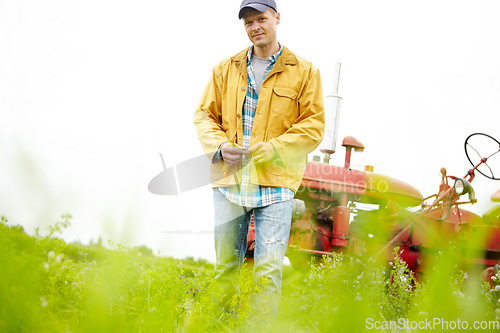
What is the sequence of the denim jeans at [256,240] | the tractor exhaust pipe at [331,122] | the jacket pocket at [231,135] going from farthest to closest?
1. the tractor exhaust pipe at [331,122]
2. the jacket pocket at [231,135]
3. the denim jeans at [256,240]

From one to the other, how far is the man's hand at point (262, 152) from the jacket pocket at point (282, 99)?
25cm

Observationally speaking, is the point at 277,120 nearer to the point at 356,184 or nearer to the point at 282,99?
the point at 282,99

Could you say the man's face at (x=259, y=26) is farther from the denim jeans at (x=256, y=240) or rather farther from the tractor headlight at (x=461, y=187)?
the tractor headlight at (x=461, y=187)

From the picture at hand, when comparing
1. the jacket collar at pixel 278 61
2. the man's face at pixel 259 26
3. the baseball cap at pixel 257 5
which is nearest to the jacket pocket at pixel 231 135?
the jacket collar at pixel 278 61

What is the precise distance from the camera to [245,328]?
1413 millimetres

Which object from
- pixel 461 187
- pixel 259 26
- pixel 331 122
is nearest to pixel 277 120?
pixel 259 26

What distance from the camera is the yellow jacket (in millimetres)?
2381

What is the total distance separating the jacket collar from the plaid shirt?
0.17ft

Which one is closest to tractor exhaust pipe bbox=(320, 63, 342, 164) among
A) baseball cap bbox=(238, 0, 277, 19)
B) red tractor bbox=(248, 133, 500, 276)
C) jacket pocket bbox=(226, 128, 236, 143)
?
red tractor bbox=(248, 133, 500, 276)

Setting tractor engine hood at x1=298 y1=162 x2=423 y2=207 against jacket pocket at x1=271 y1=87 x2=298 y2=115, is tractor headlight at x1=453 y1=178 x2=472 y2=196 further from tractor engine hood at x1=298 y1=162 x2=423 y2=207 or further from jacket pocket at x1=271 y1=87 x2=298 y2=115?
jacket pocket at x1=271 y1=87 x2=298 y2=115

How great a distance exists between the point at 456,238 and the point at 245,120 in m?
3.42

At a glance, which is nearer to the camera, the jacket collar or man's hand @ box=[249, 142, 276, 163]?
man's hand @ box=[249, 142, 276, 163]

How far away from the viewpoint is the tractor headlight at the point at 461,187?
4199 millimetres

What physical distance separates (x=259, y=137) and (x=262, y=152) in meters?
0.17
